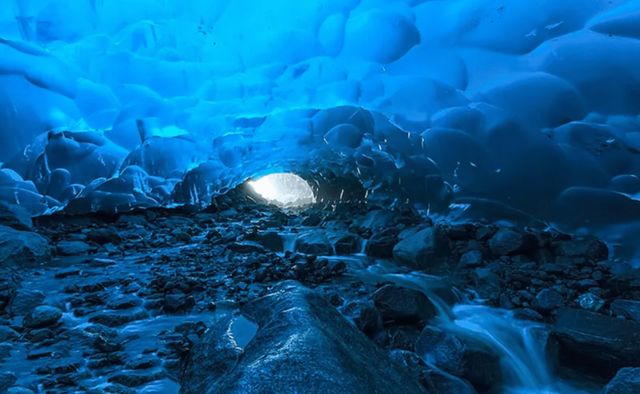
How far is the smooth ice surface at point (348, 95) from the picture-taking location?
407 cm

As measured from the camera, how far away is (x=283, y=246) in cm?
708

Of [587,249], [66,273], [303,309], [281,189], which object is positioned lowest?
[281,189]

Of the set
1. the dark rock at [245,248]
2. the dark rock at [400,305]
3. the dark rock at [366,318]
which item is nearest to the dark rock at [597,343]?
the dark rock at [400,305]

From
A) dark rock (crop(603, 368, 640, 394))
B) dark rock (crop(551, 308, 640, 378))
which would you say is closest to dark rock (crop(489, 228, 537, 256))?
dark rock (crop(551, 308, 640, 378))

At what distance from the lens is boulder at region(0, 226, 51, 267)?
474cm

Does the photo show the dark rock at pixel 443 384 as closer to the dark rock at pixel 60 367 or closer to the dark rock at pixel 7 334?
the dark rock at pixel 60 367

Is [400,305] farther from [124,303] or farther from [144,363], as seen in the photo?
[124,303]

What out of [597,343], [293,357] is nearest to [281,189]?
[597,343]

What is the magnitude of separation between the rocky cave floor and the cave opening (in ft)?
37.0

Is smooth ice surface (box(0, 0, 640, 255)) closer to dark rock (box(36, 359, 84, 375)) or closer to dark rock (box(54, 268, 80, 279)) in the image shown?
dark rock (box(54, 268, 80, 279))

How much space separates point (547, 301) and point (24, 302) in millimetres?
5332

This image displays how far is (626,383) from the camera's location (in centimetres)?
205

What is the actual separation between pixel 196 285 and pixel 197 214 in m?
6.99

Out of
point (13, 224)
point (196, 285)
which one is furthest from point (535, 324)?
point (13, 224)
